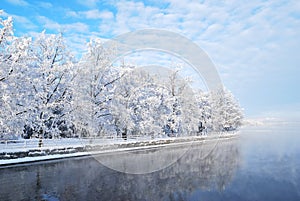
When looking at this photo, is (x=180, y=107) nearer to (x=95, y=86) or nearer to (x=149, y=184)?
(x=95, y=86)

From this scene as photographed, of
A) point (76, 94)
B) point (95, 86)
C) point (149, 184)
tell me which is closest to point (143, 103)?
point (95, 86)

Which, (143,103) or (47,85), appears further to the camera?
(143,103)

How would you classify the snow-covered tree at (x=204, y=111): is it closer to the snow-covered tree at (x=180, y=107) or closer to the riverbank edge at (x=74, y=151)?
the snow-covered tree at (x=180, y=107)

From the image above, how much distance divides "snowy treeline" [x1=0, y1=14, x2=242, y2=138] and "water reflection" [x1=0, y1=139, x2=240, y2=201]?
7.25 metres

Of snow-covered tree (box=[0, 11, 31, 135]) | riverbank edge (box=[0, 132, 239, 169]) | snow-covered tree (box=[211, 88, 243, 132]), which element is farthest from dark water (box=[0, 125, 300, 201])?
snow-covered tree (box=[211, 88, 243, 132])

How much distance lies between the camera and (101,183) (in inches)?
496

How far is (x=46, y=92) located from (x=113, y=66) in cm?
1086

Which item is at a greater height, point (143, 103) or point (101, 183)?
point (143, 103)

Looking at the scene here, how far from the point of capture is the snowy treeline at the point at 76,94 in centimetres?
2109

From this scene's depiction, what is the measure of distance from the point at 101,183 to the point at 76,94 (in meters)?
16.0

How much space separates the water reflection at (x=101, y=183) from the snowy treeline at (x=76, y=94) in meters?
7.25

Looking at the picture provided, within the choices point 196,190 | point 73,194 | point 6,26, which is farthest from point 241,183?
point 6,26

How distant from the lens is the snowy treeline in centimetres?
2109

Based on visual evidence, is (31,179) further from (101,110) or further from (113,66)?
(113,66)
